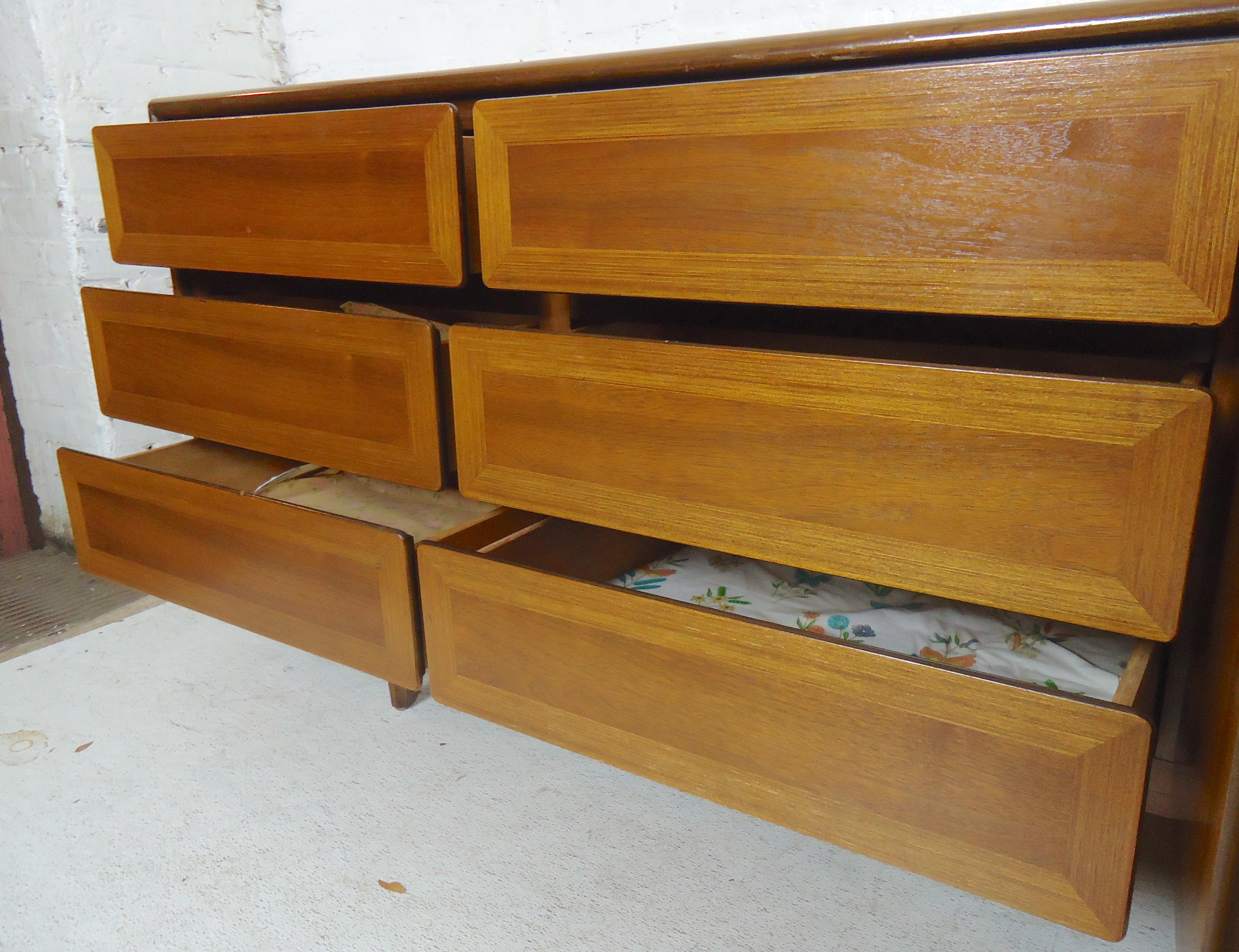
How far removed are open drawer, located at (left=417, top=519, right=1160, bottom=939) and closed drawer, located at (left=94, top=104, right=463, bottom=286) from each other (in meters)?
0.34

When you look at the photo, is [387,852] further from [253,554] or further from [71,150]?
[71,150]

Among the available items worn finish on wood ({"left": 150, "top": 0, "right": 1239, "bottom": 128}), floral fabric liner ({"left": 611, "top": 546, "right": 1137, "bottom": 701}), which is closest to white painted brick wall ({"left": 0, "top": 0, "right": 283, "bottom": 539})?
worn finish on wood ({"left": 150, "top": 0, "right": 1239, "bottom": 128})

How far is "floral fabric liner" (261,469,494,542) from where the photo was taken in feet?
3.92

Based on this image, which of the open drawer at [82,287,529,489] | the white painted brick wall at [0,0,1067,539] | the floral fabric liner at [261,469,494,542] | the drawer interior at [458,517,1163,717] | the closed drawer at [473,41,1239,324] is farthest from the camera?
the white painted brick wall at [0,0,1067,539]

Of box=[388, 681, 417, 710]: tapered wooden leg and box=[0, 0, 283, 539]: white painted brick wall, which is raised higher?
box=[0, 0, 283, 539]: white painted brick wall

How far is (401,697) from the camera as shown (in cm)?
123

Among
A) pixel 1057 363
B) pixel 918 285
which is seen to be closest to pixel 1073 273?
pixel 918 285

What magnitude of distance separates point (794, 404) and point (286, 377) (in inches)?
26.0

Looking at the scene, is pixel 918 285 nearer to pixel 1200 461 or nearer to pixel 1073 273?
pixel 1073 273

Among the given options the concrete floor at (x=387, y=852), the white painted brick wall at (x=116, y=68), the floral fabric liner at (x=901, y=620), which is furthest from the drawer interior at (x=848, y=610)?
the white painted brick wall at (x=116, y=68)

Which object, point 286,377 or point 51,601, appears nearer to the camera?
point 286,377

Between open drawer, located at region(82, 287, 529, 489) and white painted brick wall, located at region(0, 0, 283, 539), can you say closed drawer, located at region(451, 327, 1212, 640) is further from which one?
white painted brick wall, located at region(0, 0, 283, 539)

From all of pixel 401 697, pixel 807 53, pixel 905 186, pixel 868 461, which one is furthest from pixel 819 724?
pixel 401 697

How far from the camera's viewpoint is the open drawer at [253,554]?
3.30 ft
